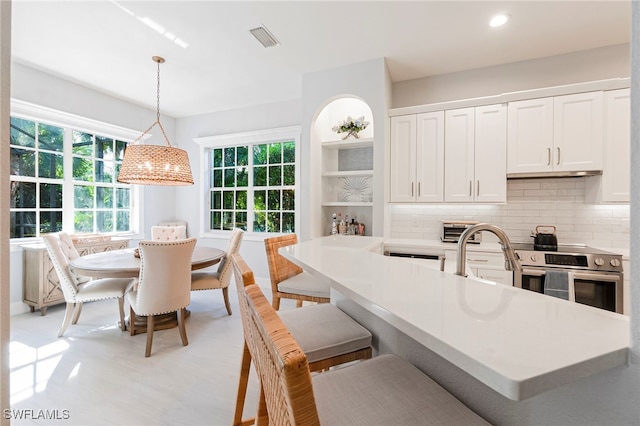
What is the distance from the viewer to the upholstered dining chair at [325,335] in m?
1.13

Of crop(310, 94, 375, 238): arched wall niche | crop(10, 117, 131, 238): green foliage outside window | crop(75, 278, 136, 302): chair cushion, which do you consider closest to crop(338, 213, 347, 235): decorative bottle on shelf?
crop(310, 94, 375, 238): arched wall niche

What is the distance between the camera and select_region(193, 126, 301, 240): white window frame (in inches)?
175

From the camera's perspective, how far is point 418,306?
0.72m

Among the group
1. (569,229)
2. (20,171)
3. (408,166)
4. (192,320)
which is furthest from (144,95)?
(569,229)

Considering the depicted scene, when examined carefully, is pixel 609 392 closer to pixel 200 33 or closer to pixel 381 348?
pixel 381 348

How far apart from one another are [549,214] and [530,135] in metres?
0.89

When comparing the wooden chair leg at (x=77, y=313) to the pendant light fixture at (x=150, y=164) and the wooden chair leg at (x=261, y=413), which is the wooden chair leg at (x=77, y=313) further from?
the wooden chair leg at (x=261, y=413)

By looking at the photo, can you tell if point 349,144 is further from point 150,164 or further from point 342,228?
point 150,164

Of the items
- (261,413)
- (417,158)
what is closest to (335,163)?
(417,158)

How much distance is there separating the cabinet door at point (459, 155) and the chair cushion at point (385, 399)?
270 cm

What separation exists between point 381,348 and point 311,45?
9.45 feet

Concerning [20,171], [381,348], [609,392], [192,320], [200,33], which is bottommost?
[192,320]

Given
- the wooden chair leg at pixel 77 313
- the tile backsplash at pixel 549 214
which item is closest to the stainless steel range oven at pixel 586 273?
the tile backsplash at pixel 549 214

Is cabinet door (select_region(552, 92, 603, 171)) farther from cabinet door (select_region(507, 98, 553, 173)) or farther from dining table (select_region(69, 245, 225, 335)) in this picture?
dining table (select_region(69, 245, 225, 335))
